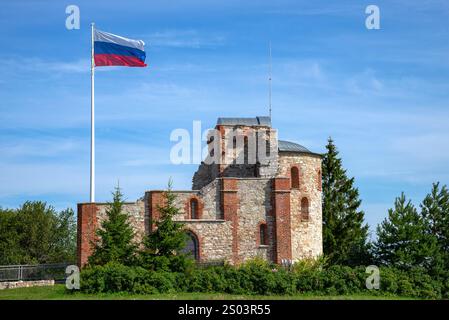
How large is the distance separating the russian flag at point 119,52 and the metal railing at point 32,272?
1276 centimetres

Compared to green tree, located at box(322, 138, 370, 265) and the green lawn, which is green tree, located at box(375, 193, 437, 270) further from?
the green lawn

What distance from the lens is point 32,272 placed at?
42250mm

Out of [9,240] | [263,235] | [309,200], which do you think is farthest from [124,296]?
[9,240]

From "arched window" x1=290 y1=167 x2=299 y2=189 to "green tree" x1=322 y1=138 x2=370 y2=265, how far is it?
8.42m

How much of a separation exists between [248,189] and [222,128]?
5.44 meters

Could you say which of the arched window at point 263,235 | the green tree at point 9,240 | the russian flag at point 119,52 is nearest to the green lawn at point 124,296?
the arched window at point 263,235

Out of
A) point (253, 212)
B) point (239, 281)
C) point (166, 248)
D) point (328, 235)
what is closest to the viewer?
point (239, 281)

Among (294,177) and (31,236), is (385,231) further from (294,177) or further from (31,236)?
(31,236)

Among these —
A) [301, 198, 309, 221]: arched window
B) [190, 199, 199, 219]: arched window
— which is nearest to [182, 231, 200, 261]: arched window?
[190, 199, 199, 219]: arched window

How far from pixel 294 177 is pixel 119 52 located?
13633 mm

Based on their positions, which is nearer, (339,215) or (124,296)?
(124,296)

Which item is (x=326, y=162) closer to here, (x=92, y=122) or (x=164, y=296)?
(x=92, y=122)

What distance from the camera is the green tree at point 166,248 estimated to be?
35.3m
